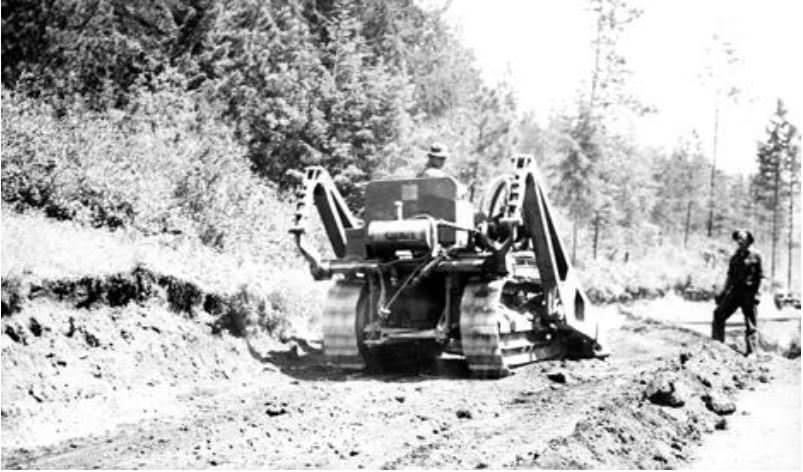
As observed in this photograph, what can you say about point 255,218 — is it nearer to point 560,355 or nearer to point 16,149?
point 16,149

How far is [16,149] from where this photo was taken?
447 inches

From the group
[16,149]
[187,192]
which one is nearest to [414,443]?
[16,149]

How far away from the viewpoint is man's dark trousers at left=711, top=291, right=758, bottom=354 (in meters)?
12.0

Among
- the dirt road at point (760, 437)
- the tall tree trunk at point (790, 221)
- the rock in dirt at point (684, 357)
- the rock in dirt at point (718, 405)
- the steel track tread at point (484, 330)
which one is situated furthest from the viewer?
the tall tree trunk at point (790, 221)

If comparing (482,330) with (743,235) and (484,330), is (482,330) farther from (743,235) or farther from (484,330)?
(743,235)

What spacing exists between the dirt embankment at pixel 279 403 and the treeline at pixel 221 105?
3135mm

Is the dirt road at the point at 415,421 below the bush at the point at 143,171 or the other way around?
below

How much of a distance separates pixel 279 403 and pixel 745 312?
7.56 m

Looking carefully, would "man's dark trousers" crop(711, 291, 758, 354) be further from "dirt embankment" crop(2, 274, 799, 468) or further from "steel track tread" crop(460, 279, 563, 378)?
"steel track tread" crop(460, 279, 563, 378)

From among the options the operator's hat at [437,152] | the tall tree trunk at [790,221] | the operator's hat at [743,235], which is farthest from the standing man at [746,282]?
the tall tree trunk at [790,221]

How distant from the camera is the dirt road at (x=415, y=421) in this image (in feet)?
18.4

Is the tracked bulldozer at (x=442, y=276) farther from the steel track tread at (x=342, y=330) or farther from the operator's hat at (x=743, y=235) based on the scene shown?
the operator's hat at (x=743, y=235)

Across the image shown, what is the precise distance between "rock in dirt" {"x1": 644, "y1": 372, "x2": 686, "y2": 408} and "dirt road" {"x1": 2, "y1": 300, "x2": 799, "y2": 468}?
0.04 feet

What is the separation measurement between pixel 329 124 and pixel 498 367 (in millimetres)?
11002
